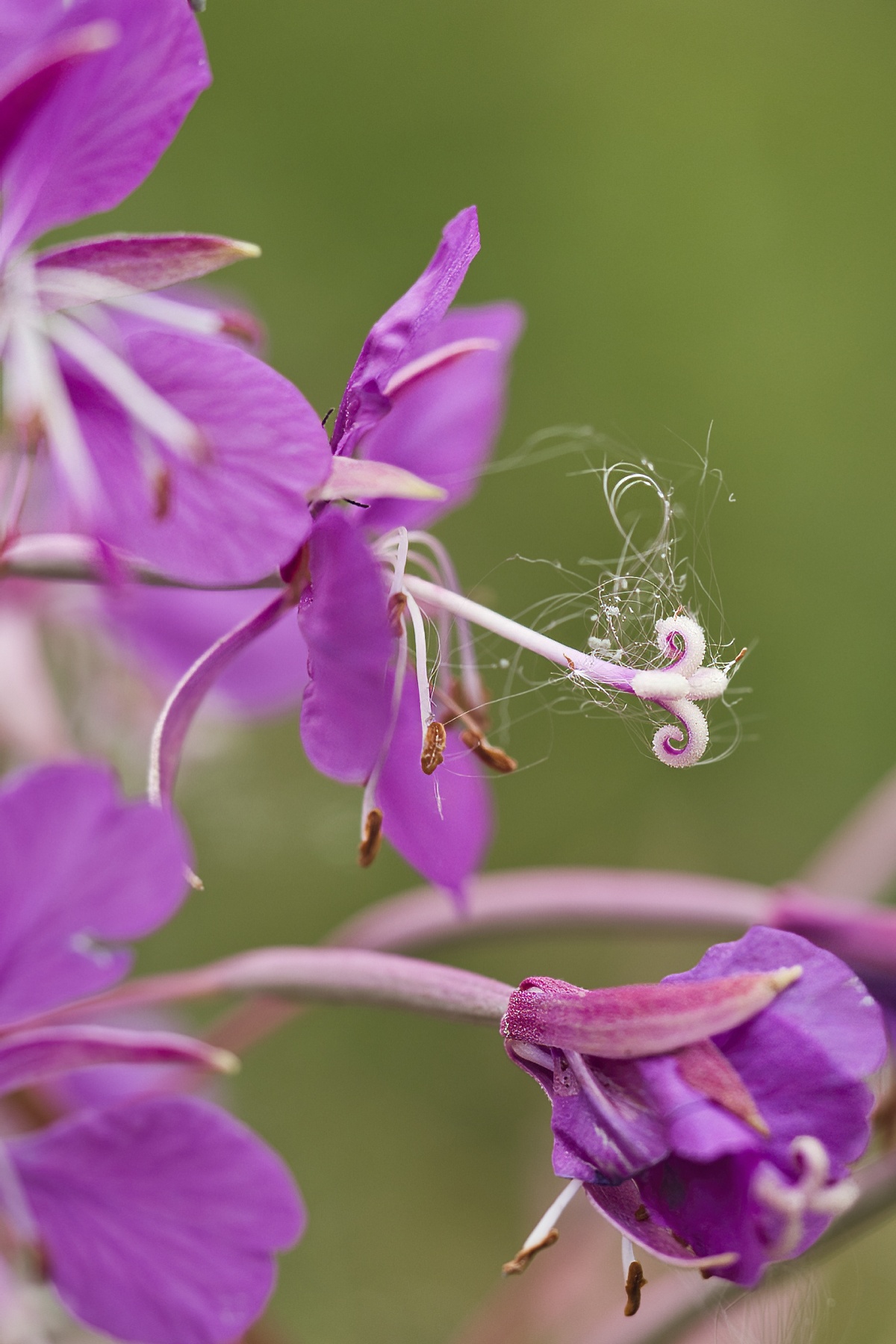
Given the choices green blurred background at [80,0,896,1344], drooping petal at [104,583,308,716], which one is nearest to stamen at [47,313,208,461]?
drooping petal at [104,583,308,716]

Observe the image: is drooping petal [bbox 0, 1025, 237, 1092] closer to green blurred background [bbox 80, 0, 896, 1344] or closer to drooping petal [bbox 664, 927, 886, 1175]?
drooping petal [bbox 664, 927, 886, 1175]

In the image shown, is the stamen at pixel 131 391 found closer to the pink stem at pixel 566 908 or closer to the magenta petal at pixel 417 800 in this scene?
the magenta petal at pixel 417 800

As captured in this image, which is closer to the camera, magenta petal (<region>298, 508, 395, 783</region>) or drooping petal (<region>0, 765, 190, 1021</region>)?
magenta petal (<region>298, 508, 395, 783</region>)

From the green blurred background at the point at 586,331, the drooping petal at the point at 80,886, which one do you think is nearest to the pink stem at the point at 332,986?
the drooping petal at the point at 80,886

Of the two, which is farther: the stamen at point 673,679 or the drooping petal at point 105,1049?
the drooping petal at point 105,1049

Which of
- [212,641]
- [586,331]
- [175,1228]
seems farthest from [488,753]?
[586,331]

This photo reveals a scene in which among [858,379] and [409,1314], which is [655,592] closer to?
[409,1314]

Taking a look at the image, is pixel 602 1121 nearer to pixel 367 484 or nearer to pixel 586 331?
pixel 367 484
